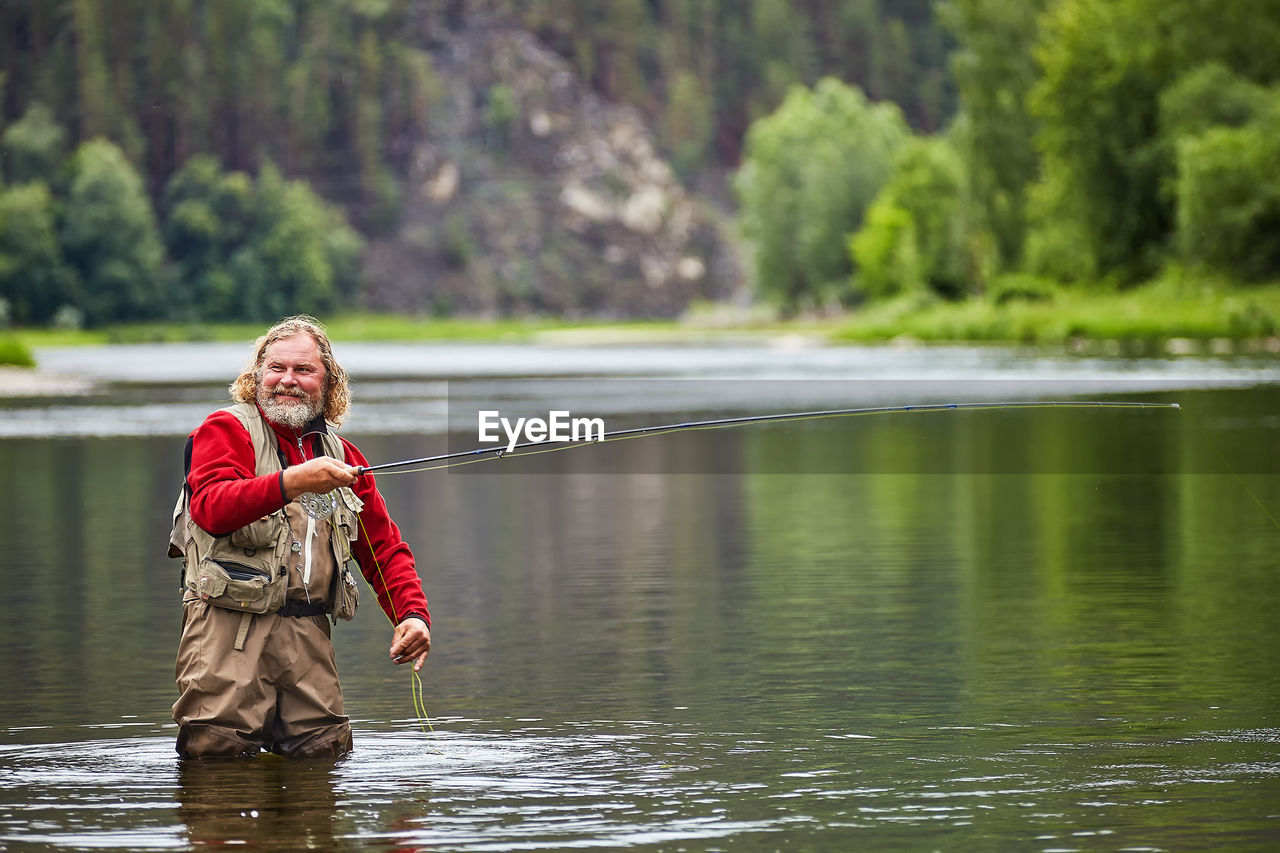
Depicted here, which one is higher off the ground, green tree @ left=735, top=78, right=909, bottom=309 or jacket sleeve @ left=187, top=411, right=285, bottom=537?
green tree @ left=735, top=78, right=909, bottom=309

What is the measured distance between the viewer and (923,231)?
105 metres

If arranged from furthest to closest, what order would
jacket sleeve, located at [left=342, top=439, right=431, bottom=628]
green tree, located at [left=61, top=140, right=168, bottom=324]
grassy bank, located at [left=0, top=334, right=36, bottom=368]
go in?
1. green tree, located at [left=61, top=140, right=168, bottom=324]
2. grassy bank, located at [left=0, top=334, right=36, bottom=368]
3. jacket sleeve, located at [left=342, top=439, right=431, bottom=628]

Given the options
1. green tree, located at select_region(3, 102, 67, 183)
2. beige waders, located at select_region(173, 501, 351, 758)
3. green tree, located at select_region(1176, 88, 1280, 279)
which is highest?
green tree, located at select_region(3, 102, 67, 183)

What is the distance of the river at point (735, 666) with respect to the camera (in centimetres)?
770

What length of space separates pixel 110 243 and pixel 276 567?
602 feet

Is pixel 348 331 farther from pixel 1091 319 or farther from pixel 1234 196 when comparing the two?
pixel 1234 196

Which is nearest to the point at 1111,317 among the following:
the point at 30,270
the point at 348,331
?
the point at 348,331

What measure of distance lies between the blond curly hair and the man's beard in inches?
2.2

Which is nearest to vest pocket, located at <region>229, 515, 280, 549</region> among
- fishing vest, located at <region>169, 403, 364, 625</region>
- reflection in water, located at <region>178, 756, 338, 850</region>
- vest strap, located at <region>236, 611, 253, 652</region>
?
fishing vest, located at <region>169, 403, 364, 625</region>

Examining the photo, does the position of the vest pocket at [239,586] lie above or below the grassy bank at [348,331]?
above

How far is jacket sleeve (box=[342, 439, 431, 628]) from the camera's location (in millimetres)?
8172

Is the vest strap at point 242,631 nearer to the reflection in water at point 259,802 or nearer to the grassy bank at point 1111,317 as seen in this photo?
the reflection in water at point 259,802

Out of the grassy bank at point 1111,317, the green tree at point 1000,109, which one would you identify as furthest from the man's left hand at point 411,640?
the green tree at point 1000,109

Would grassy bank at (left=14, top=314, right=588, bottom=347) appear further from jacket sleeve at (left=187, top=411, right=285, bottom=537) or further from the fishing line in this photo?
jacket sleeve at (left=187, top=411, right=285, bottom=537)
